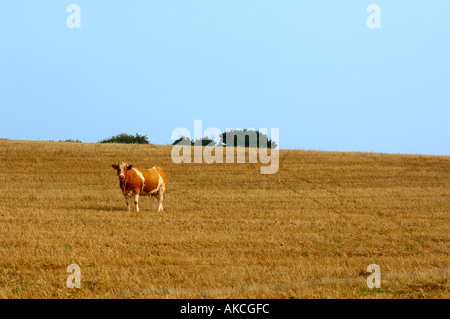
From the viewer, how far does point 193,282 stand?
10.1 m

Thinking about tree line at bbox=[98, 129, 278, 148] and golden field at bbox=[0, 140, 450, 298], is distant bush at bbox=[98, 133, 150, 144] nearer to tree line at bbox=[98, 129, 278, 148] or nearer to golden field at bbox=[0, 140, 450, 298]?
tree line at bbox=[98, 129, 278, 148]

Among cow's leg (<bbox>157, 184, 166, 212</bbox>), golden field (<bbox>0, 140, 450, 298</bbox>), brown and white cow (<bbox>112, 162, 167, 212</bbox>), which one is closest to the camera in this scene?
golden field (<bbox>0, 140, 450, 298</bbox>)

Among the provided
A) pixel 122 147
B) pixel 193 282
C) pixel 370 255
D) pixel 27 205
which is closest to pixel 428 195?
pixel 370 255

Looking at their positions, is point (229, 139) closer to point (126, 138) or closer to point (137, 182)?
point (126, 138)

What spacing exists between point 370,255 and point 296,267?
Result: 314 cm

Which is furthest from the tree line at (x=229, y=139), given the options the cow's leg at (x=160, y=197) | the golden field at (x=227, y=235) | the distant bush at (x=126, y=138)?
the cow's leg at (x=160, y=197)

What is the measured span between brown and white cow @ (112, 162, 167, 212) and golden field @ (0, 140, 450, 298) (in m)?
0.80

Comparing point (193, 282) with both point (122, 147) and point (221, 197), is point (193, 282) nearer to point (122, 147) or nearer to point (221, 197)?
point (221, 197)

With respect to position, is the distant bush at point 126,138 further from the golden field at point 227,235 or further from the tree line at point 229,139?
the golden field at point 227,235

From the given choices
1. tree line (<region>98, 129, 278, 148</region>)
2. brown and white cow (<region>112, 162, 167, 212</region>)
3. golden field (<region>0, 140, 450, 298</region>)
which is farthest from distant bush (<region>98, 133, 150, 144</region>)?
brown and white cow (<region>112, 162, 167, 212</region>)

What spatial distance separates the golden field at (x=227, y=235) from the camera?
994 centimetres

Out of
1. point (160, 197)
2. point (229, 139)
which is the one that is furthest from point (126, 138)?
point (160, 197)

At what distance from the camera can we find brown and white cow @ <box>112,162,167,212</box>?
72.5 feet

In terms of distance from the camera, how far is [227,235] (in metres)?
16.0
